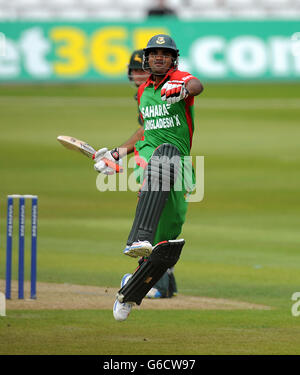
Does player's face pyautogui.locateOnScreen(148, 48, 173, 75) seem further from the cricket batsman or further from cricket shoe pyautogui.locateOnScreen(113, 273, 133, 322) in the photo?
cricket shoe pyautogui.locateOnScreen(113, 273, 133, 322)

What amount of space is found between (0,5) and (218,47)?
25.2 feet

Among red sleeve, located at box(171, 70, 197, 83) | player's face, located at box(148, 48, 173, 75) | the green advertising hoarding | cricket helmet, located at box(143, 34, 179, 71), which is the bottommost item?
red sleeve, located at box(171, 70, 197, 83)

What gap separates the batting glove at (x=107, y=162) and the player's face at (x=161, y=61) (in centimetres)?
71

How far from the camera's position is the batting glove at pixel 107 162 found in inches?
277

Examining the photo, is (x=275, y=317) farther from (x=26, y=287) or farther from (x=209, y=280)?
(x=26, y=287)

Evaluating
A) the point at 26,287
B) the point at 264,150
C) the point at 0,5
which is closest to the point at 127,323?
the point at 26,287

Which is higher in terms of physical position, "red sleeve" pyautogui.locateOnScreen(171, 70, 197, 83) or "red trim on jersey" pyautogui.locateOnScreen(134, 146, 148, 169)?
"red sleeve" pyautogui.locateOnScreen(171, 70, 197, 83)

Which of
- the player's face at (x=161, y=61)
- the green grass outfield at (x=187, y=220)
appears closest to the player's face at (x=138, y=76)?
the player's face at (x=161, y=61)

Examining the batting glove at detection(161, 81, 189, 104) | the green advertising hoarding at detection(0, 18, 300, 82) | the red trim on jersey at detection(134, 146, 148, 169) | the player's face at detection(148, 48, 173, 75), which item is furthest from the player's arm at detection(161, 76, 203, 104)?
the green advertising hoarding at detection(0, 18, 300, 82)

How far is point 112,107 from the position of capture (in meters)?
26.6

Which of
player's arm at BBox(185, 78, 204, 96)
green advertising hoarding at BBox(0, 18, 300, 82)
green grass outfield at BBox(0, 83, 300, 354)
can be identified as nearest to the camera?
player's arm at BBox(185, 78, 204, 96)

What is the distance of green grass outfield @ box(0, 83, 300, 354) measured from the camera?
23.5 ft

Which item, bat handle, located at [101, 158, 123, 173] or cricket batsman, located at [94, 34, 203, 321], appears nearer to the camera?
cricket batsman, located at [94, 34, 203, 321]

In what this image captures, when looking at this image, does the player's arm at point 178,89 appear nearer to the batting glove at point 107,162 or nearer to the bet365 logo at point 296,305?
the batting glove at point 107,162
